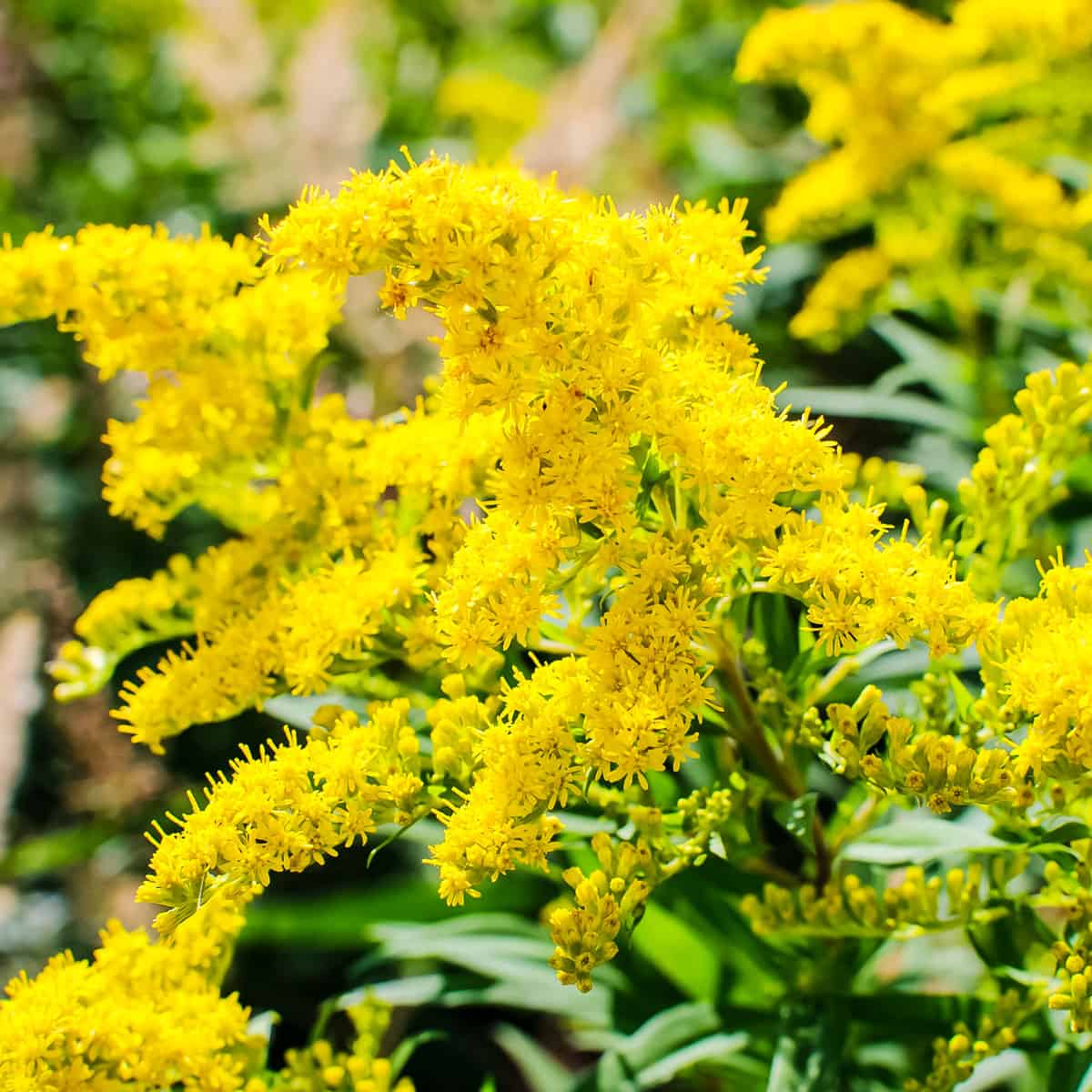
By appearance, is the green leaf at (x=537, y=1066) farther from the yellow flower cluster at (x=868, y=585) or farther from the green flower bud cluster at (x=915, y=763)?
the yellow flower cluster at (x=868, y=585)

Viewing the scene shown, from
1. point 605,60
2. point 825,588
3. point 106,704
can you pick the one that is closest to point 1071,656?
point 825,588

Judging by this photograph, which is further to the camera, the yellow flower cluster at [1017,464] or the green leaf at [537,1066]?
the green leaf at [537,1066]

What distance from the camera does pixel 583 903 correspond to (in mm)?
1176

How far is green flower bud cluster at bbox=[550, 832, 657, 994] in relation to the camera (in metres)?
1.15

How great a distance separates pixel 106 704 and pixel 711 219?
90.5 inches

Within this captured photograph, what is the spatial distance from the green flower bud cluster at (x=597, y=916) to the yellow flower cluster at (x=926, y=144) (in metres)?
1.24

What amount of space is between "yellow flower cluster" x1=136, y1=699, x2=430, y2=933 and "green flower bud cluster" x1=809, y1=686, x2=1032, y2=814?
0.47m

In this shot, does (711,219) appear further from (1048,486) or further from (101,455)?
(101,455)

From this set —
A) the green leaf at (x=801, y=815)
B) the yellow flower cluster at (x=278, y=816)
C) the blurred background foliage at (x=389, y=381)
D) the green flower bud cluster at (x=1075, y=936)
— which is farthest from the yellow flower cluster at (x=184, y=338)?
the green flower bud cluster at (x=1075, y=936)

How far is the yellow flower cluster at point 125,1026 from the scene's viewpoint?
1.28 metres

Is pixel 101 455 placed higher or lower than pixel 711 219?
lower

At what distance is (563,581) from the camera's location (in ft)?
4.19

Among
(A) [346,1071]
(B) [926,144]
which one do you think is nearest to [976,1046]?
(A) [346,1071]

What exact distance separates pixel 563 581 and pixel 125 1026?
73 cm
